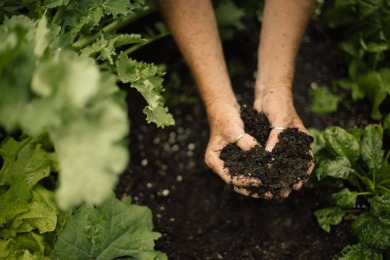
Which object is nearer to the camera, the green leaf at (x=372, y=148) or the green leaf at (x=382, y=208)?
the green leaf at (x=382, y=208)

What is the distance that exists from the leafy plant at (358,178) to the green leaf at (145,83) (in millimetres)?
852

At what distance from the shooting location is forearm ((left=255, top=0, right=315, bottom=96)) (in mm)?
2309

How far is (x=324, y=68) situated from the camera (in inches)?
119

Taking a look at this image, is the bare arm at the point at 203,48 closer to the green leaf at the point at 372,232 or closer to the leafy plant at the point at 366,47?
the green leaf at the point at 372,232

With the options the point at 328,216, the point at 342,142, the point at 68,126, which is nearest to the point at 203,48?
the point at 342,142

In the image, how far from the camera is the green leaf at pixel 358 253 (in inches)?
80.7

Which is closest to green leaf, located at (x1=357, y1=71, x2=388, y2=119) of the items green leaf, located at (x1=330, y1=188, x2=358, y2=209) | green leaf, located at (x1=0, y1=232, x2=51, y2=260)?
green leaf, located at (x1=330, y1=188, x2=358, y2=209)

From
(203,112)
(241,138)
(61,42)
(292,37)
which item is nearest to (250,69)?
(203,112)

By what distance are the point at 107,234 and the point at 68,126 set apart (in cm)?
105

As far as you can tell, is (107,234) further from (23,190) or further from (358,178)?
(358,178)

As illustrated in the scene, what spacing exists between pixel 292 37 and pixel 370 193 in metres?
0.91

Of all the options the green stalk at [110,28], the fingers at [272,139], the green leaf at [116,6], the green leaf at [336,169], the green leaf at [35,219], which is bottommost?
the green leaf at [336,169]

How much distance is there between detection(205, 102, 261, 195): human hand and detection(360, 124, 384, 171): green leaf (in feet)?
2.08

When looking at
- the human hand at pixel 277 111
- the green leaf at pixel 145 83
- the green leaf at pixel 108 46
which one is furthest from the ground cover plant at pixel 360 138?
the green leaf at pixel 108 46
